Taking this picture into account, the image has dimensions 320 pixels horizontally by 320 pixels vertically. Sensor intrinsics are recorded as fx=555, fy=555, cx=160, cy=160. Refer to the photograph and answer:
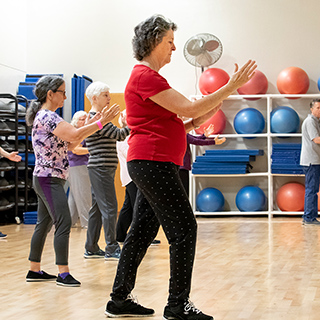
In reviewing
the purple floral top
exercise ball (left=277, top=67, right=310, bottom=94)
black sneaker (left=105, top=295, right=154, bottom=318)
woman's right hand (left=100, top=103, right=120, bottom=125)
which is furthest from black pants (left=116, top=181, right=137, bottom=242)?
exercise ball (left=277, top=67, right=310, bottom=94)

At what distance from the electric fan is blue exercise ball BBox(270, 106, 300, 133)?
1.24 m

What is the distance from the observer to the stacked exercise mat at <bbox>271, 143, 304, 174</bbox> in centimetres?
823

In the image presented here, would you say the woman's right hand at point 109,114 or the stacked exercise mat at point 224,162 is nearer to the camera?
the woman's right hand at point 109,114

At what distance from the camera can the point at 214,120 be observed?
8453 millimetres

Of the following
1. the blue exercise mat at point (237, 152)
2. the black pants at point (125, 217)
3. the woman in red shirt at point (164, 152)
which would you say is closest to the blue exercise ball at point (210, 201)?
the blue exercise mat at point (237, 152)

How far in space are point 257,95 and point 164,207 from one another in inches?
241

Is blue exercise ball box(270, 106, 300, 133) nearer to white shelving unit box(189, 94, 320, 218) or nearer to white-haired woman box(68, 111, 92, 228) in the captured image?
white shelving unit box(189, 94, 320, 218)

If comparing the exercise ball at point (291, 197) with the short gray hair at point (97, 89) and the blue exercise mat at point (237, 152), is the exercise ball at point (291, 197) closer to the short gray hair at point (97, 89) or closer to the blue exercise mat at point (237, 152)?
the blue exercise mat at point (237, 152)

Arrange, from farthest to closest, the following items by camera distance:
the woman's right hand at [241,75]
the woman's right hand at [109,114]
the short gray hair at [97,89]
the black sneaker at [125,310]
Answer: the short gray hair at [97,89], the woman's right hand at [109,114], the black sneaker at [125,310], the woman's right hand at [241,75]

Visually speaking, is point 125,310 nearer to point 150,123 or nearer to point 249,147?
point 150,123

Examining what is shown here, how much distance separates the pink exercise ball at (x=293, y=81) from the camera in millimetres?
8227

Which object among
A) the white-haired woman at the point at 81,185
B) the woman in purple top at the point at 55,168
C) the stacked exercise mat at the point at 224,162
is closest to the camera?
the woman in purple top at the point at 55,168

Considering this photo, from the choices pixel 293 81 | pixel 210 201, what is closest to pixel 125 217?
pixel 210 201

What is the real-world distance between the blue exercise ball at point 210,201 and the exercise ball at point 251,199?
302 millimetres
